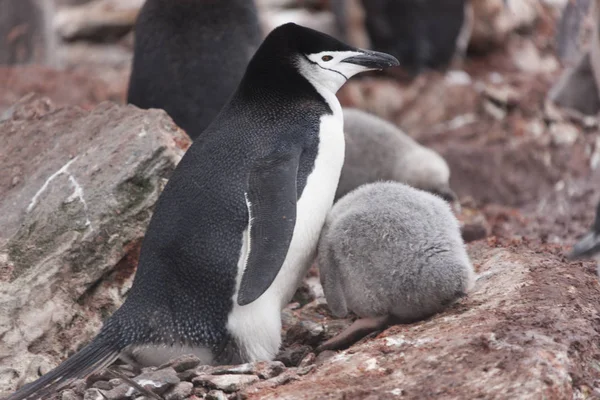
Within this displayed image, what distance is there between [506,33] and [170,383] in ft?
31.3

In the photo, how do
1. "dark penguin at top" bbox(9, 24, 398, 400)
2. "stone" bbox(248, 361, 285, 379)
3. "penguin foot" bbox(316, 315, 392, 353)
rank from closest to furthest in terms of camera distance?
"stone" bbox(248, 361, 285, 379) < "dark penguin at top" bbox(9, 24, 398, 400) < "penguin foot" bbox(316, 315, 392, 353)

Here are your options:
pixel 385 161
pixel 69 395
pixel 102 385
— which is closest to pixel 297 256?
pixel 102 385

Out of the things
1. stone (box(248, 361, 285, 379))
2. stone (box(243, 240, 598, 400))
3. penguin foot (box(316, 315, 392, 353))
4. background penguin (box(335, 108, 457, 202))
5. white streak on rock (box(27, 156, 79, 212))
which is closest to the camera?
stone (box(243, 240, 598, 400))

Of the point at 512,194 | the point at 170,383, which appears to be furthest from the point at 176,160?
the point at 512,194

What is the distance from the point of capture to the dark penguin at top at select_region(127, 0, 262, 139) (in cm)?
566

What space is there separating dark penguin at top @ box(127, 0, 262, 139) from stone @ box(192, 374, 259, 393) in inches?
104

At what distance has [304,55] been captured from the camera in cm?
380

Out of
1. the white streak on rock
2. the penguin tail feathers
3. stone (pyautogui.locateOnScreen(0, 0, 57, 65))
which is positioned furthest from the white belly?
stone (pyautogui.locateOnScreen(0, 0, 57, 65))

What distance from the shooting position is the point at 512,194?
7.55 metres

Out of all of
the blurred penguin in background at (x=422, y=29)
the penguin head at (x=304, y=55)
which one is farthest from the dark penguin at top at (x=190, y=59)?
the blurred penguin in background at (x=422, y=29)

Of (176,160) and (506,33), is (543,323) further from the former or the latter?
(506,33)

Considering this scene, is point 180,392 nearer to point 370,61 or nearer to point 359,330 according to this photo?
point 359,330

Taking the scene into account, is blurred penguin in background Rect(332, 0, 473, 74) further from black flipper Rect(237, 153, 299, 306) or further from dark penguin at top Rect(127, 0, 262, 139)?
black flipper Rect(237, 153, 299, 306)

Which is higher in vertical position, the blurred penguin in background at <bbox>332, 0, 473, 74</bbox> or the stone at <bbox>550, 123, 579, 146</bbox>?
the blurred penguin in background at <bbox>332, 0, 473, 74</bbox>
